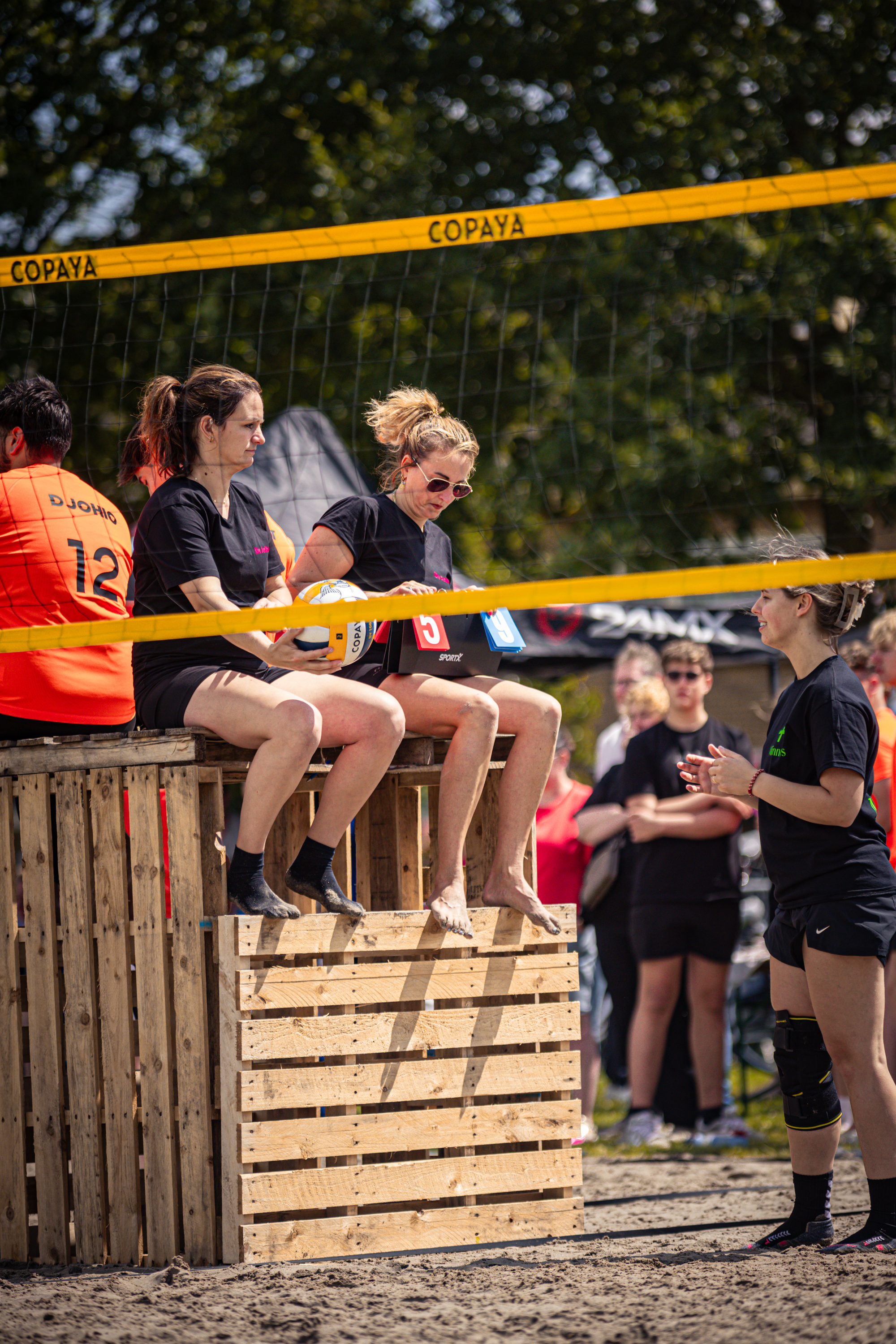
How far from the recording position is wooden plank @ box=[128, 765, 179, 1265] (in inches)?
164

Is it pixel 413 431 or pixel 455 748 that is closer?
pixel 455 748

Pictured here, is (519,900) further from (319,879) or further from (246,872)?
(246,872)

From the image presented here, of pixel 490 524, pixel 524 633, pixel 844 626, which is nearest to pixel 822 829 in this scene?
pixel 844 626

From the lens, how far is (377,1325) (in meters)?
3.38

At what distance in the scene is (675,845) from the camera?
7.13 m

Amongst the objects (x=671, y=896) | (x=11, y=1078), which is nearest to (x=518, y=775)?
(x=11, y=1078)

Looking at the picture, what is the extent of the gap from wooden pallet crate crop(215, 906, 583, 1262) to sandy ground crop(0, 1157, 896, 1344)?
13 centimetres

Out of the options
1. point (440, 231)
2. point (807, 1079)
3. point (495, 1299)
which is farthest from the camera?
point (440, 231)

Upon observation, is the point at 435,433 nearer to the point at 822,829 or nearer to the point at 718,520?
the point at 822,829

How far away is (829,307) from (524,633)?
18.8ft

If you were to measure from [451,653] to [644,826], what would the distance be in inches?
110

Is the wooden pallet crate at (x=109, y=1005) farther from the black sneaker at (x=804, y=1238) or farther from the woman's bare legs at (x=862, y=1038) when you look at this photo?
the woman's bare legs at (x=862, y=1038)

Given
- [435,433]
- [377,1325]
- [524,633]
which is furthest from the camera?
[524,633]

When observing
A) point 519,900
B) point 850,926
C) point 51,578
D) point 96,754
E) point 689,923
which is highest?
point 51,578
